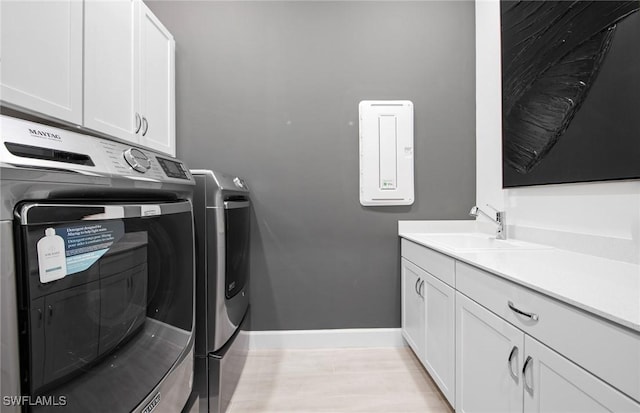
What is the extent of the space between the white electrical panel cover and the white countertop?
2.02 feet

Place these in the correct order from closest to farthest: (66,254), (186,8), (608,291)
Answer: (66,254) < (608,291) < (186,8)

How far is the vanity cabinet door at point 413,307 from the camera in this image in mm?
1667

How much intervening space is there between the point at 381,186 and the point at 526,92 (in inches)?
39.4

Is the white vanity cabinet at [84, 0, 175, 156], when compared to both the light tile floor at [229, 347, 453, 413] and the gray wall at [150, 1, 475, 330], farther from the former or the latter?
the light tile floor at [229, 347, 453, 413]

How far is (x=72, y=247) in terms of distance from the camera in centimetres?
60

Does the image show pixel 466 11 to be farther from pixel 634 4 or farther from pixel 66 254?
pixel 66 254

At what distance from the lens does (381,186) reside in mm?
2049

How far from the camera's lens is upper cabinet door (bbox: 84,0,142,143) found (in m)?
1.19

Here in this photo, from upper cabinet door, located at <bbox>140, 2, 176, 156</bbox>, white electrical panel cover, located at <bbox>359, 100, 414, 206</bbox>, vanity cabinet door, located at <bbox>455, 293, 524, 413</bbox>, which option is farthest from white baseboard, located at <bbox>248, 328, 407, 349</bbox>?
upper cabinet door, located at <bbox>140, 2, 176, 156</bbox>

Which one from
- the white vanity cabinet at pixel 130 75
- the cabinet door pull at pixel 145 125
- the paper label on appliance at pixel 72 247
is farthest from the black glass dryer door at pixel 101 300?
the cabinet door pull at pixel 145 125

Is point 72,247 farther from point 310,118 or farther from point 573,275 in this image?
point 310,118

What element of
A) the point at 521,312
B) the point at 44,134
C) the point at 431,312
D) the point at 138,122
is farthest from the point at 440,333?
the point at 138,122

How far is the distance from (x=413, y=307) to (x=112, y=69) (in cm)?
213

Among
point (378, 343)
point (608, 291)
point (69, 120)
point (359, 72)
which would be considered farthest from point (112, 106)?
point (378, 343)
